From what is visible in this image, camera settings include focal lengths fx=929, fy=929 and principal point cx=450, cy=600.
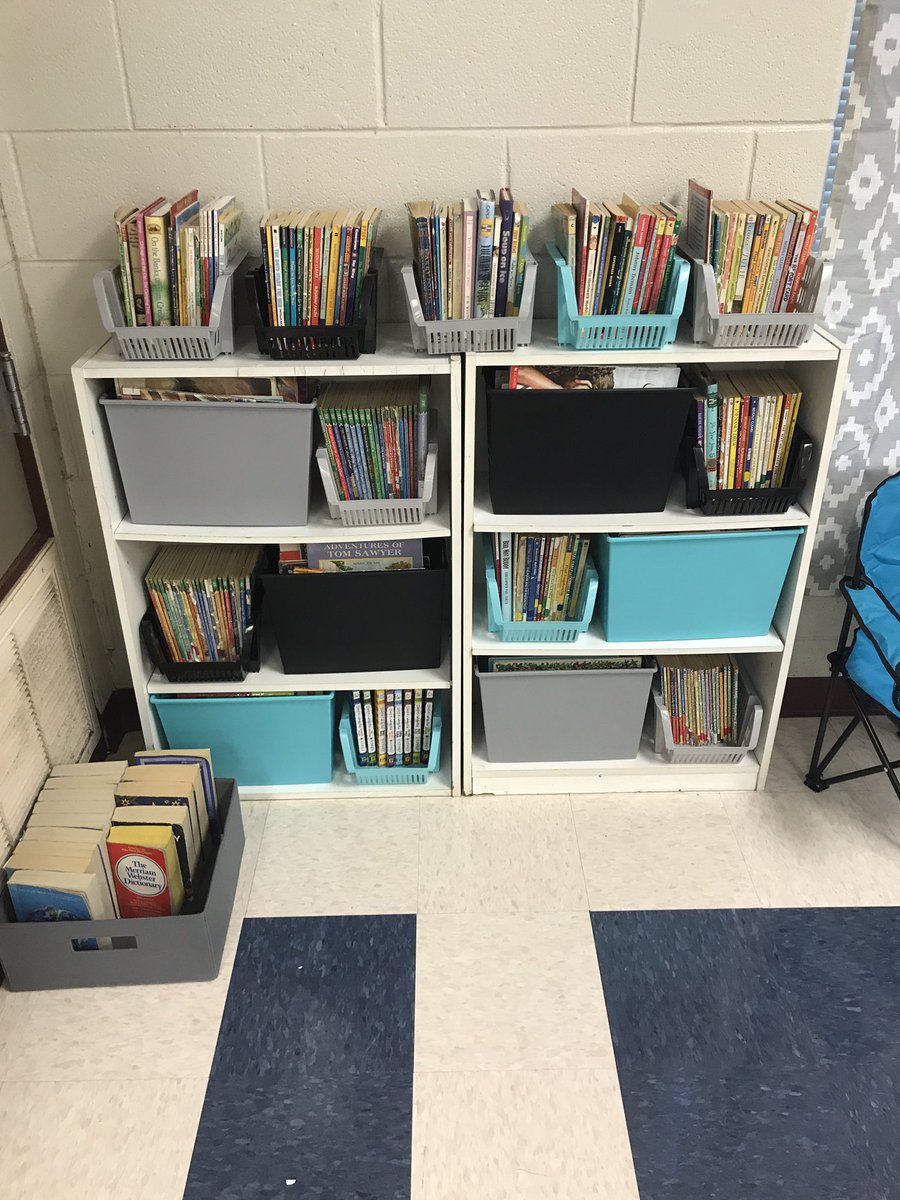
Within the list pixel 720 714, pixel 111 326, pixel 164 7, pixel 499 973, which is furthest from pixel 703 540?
pixel 164 7

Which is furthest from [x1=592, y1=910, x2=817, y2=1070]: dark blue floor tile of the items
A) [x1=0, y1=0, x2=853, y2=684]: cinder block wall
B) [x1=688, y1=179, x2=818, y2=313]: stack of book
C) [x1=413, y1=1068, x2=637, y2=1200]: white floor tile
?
[x1=0, y1=0, x2=853, y2=684]: cinder block wall

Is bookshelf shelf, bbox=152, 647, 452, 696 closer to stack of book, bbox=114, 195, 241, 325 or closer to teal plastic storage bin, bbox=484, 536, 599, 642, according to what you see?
teal plastic storage bin, bbox=484, 536, 599, 642

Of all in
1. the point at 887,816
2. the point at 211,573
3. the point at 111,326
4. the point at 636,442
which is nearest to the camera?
the point at 111,326

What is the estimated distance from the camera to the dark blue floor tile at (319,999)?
70.9 inches

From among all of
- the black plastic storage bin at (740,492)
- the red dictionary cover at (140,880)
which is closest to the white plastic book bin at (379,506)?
the black plastic storage bin at (740,492)

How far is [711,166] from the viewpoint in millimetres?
2062

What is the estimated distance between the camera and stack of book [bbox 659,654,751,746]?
93.7 inches

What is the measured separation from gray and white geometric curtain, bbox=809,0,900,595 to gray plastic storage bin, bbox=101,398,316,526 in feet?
4.33

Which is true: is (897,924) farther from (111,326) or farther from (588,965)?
(111,326)

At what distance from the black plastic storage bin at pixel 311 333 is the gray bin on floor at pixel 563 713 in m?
0.83

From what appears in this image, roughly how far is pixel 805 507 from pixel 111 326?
157cm

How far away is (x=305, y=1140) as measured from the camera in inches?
65.6

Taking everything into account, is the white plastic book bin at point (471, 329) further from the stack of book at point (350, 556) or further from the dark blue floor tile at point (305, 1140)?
the dark blue floor tile at point (305, 1140)

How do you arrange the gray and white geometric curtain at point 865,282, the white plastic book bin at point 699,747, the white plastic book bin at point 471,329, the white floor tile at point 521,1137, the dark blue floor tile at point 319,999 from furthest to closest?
1. the white plastic book bin at point 699,747
2. the gray and white geometric curtain at point 865,282
3. the white plastic book bin at point 471,329
4. the dark blue floor tile at point 319,999
5. the white floor tile at point 521,1137
